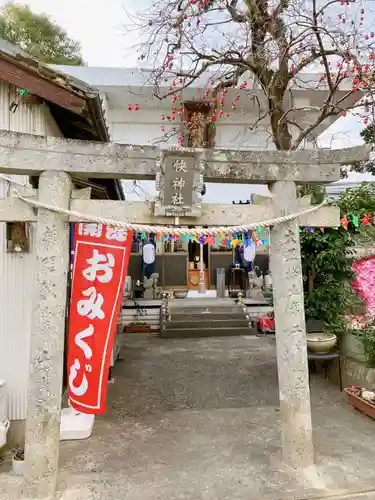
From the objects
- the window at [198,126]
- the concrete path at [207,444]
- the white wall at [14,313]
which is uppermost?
the window at [198,126]

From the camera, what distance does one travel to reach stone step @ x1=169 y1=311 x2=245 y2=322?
12.9 m

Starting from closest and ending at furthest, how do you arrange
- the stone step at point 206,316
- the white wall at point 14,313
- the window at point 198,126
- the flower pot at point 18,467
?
the flower pot at point 18,467 → the white wall at point 14,313 → the window at point 198,126 → the stone step at point 206,316

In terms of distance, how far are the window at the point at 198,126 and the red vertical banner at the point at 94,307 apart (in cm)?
852

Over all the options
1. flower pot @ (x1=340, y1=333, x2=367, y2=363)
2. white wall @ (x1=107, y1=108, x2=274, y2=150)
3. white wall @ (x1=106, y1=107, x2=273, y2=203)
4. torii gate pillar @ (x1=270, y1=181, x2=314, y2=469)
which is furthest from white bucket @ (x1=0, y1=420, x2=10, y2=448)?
white wall @ (x1=107, y1=108, x2=274, y2=150)

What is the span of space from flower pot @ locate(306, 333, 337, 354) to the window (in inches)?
295

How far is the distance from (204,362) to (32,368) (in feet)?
19.4

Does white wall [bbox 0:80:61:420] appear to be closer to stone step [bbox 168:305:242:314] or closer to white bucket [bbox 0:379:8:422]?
white bucket [bbox 0:379:8:422]

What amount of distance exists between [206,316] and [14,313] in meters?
8.78

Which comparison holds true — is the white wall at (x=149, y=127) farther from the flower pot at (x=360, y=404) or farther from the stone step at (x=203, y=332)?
the flower pot at (x=360, y=404)

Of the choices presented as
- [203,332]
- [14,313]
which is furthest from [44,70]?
[203,332]

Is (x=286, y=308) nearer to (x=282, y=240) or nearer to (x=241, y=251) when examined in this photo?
(x=282, y=240)

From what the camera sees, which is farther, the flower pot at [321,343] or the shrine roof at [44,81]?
the flower pot at [321,343]

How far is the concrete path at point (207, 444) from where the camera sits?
390 centimetres

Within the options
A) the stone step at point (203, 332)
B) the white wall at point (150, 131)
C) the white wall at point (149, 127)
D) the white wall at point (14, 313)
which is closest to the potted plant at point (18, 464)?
the white wall at point (14, 313)
